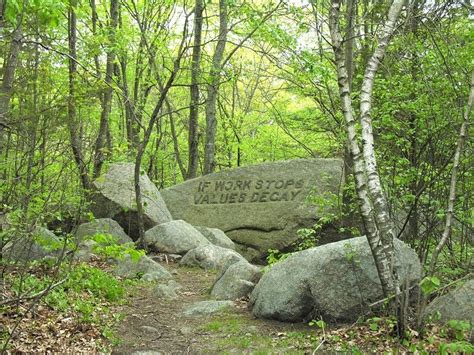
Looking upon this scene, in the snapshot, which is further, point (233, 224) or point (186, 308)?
point (233, 224)

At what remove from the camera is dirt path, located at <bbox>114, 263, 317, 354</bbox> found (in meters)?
5.85

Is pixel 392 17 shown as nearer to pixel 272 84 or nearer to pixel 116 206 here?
pixel 116 206

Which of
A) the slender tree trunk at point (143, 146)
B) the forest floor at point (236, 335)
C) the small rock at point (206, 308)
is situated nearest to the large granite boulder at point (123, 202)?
the slender tree trunk at point (143, 146)

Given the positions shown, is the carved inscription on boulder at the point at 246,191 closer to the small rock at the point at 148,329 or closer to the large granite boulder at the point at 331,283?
the large granite boulder at the point at 331,283

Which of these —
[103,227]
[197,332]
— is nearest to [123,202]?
[103,227]

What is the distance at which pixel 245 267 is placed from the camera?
8367 millimetres

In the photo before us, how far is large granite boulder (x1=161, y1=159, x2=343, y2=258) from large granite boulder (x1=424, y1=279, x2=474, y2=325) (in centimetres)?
597

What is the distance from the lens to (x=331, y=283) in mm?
6406

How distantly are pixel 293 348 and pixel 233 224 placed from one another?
7995 millimetres

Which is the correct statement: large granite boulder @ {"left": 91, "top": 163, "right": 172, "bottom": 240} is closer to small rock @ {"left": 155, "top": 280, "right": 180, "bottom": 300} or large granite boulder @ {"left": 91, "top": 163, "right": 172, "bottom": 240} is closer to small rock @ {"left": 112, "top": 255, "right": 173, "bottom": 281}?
small rock @ {"left": 112, "top": 255, "right": 173, "bottom": 281}

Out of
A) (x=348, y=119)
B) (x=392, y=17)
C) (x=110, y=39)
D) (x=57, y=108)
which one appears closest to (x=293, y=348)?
(x=348, y=119)

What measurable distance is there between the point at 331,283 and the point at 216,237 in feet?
21.4

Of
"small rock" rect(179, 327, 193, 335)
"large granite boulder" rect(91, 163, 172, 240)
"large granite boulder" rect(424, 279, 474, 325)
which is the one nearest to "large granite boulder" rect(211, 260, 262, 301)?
"small rock" rect(179, 327, 193, 335)

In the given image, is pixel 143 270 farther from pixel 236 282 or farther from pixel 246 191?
pixel 246 191
